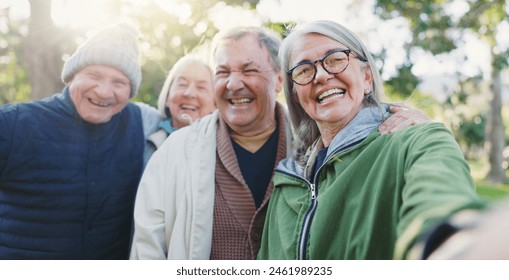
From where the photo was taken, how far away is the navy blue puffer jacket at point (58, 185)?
153 centimetres

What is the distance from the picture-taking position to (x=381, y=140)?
1016 millimetres

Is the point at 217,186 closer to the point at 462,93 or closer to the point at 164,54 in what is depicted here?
the point at 164,54

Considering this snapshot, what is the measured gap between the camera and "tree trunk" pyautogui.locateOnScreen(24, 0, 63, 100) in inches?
95.4

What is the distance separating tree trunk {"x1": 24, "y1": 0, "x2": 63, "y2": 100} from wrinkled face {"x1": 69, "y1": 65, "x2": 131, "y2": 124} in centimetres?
95

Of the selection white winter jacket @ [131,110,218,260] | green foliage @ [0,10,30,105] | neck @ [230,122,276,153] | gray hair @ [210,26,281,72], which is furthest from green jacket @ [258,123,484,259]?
green foliage @ [0,10,30,105]

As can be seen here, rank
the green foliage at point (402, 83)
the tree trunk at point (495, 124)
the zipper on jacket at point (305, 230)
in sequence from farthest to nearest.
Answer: the tree trunk at point (495, 124), the green foliage at point (402, 83), the zipper on jacket at point (305, 230)

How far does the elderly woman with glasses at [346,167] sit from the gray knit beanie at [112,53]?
727 millimetres

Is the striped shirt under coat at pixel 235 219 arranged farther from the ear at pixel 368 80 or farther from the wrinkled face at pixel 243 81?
the ear at pixel 368 80

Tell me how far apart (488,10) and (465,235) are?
2.98m

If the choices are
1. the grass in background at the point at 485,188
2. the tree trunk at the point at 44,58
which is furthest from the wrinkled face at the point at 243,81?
the tree trunk at the point at 44,58

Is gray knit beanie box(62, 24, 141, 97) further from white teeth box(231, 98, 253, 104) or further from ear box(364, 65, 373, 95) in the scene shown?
ear box(364, 65, 373, 95)

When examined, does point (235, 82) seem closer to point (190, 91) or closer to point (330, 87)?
point (330, 87)

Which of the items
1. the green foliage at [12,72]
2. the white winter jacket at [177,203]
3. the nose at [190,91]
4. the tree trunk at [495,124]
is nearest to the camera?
the white winter jacket at [177,203]

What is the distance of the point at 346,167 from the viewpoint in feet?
3.41
